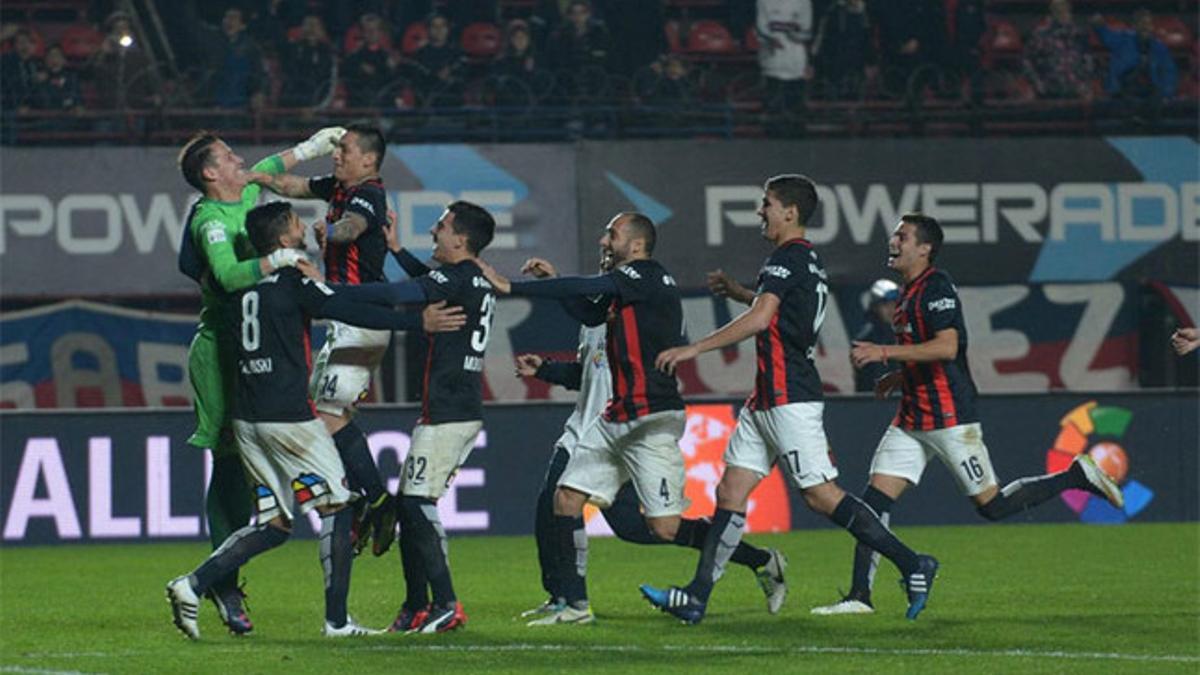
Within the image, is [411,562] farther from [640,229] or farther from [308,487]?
[640,229]

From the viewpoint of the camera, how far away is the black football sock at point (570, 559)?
995cm

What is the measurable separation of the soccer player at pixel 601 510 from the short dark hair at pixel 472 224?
0.37m

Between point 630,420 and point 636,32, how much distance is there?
11438mm

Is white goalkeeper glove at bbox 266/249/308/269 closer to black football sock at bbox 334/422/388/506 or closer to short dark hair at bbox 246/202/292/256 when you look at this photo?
short dark hair at bbox 246/202/292/256

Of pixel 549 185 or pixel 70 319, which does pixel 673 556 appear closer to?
pixel 549 185

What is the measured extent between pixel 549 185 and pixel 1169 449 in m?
5.70

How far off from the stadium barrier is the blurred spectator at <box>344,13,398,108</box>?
4.37m

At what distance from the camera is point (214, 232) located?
30.7ft

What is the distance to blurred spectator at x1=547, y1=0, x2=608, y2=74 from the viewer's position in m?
20.5

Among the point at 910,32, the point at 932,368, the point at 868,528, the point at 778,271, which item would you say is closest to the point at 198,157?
the point at 778,271

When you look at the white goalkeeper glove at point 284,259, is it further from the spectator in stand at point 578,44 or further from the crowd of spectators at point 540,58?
the spectator in stand at point 578,44

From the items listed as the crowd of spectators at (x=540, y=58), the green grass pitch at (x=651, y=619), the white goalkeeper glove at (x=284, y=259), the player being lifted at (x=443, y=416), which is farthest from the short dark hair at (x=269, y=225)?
the crowd of spectators at (x=540, y=58)

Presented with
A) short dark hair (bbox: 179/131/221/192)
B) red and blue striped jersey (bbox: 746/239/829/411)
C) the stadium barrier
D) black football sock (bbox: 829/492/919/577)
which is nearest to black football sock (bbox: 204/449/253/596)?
short dark hair (bbox: 179/131/221/192)

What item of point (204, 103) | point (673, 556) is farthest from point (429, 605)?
point (204, 103)
